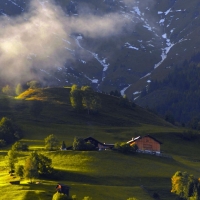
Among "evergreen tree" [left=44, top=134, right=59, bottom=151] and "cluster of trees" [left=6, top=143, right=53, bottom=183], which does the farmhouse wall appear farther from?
"cluster of trees" [left=6, top=143, right=53, bottom=183]

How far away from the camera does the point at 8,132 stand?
182 metres

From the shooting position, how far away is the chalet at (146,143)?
168125 millimetres

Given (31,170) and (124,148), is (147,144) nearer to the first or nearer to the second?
(124,148)

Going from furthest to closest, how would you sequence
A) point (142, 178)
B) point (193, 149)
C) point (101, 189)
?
1. point (193, 149)
2. point (142, 178)
3. point (101, 189)

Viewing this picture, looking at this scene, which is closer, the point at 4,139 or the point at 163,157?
→ the point at 163,157

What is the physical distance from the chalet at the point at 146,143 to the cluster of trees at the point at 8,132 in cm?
3643

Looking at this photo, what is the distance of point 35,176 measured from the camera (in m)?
114

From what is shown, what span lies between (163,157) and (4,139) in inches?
1971

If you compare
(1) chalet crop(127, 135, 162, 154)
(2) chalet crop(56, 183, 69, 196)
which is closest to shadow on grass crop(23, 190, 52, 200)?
(2) chalet crop(56, 183, 69, 196)

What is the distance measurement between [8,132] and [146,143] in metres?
43.2

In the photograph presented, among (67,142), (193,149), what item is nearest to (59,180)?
(67,142)

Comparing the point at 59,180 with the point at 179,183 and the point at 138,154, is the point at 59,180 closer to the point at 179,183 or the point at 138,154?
the point at 179,183

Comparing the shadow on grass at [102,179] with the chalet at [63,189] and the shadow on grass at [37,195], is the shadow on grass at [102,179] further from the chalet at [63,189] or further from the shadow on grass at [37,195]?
the shadow on grass at [37,195]

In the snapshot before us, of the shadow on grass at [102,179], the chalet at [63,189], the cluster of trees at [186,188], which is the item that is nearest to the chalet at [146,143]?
the shadow on grass at [102,179]
